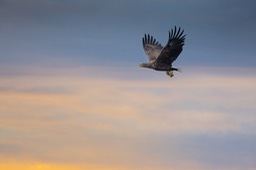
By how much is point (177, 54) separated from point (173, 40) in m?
1.60

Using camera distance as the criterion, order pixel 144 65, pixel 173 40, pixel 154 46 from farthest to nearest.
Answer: pixel 154 46, pixel 144 65, pixel 173 40

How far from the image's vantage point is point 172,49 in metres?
56.3

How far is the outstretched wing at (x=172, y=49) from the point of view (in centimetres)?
5538

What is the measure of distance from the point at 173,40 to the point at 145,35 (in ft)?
37.9

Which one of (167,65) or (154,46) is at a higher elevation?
(154,46)

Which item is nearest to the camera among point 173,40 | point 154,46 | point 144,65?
point 173,40

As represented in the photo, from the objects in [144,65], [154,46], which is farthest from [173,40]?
[154,46]

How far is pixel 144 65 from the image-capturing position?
60594mm

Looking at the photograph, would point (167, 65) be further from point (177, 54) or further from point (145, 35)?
point (145, 35)

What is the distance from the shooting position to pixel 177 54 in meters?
56.7

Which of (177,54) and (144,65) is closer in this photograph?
(177,54)

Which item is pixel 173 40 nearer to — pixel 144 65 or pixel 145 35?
pixel 144 65

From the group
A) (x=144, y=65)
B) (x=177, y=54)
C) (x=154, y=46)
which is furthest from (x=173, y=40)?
(x=154, y=46)

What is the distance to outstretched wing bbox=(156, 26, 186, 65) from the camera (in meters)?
55.4
